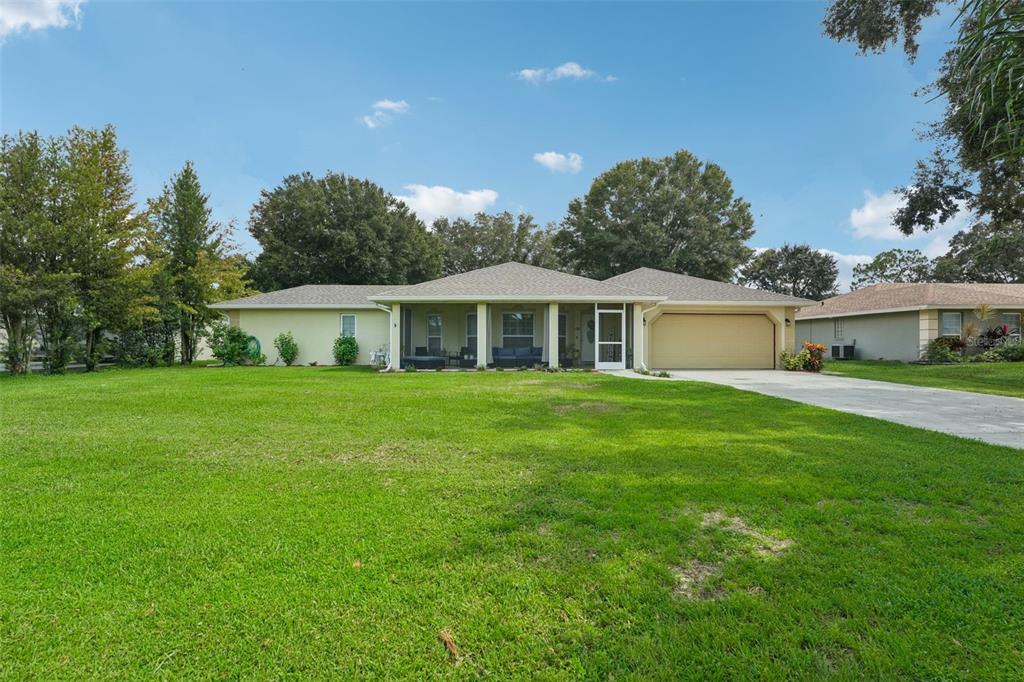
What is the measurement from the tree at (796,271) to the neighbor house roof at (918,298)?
1603 cm

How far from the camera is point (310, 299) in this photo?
64.4 ft

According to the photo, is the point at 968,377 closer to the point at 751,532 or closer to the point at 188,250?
the point at 751,532

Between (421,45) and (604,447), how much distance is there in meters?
14.4

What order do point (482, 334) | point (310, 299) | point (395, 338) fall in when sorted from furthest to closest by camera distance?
1. point (310, 299)
2. point (395, 338)
3. point (482, 334)

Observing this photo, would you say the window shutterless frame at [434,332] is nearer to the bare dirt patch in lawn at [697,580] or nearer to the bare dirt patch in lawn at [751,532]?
the bare dirt patch in lawn at [751,532]

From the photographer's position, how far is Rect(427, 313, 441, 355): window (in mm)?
18688

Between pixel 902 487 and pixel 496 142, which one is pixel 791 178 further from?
pixel 902 487

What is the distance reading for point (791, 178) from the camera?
2142 cm

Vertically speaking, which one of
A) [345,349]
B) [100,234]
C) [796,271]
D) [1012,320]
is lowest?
[345,349]

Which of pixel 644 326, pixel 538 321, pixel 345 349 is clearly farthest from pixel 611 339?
pixel 345 349

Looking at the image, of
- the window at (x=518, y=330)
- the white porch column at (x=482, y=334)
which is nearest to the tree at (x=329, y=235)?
the window at (x=518, y=330)

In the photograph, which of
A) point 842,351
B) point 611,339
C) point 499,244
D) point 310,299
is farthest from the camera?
point 499,244

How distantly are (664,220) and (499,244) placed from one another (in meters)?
14.2

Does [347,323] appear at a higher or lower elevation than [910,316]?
lower
